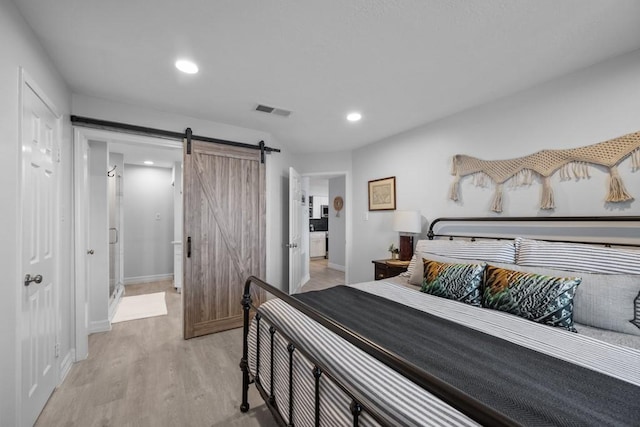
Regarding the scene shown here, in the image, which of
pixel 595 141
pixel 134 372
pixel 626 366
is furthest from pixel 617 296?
pixel 134 372

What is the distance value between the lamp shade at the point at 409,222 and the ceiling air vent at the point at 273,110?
1774mm

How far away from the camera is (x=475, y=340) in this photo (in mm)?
1315

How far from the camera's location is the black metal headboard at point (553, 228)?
195 centimetres

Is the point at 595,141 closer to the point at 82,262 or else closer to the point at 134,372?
the point at 134,372

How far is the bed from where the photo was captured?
33.5 inches

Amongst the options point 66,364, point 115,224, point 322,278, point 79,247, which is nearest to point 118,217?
point 115,224

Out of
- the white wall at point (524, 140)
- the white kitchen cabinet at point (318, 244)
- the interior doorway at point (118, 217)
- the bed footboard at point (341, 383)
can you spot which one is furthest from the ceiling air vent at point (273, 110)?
the white kitchen cabinet at point (318, 244)

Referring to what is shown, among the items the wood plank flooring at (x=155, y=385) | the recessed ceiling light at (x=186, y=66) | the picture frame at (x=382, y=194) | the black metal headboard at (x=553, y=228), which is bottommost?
the wood plank flooring at (x=155, y=385)

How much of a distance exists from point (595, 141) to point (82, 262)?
445 cm

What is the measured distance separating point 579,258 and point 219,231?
3179 millimetres

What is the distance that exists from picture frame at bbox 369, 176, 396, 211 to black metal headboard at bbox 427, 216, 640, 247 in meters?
0.80

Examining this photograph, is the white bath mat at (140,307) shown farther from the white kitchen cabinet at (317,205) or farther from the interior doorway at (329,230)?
the white kitchen cabinet at (317,205)

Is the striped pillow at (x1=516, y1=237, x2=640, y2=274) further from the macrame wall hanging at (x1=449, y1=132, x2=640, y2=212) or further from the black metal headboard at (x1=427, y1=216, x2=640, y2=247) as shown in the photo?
the macrame wall hanging at (x1=449, y1=132, x2=640, y2=212)

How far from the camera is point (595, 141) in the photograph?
2.09 metres
